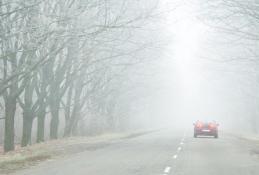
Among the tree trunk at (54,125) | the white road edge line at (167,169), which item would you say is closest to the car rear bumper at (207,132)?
the tree trunk at (54,125)

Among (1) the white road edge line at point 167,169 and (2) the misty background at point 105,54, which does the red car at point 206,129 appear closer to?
(2) the misty background at point 105,54

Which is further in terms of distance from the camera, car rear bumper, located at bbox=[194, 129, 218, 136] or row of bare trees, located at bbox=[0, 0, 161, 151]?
car rear bumper, located at bbox=[194, 129, 218, 136]

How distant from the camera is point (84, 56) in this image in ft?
110

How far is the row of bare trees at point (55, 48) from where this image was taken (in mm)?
21188

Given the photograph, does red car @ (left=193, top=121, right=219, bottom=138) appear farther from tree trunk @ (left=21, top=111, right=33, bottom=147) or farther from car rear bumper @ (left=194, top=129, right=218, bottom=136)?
tree trunk @ (left=21, top=111, right=33, bottom=147)

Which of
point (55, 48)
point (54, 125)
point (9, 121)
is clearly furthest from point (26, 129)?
point (55, 48)

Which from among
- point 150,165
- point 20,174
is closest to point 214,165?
point 150,165

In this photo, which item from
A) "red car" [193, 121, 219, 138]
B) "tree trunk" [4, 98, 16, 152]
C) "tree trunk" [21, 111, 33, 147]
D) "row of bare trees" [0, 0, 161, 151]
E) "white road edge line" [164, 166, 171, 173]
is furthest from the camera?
"red car" [193, 121, 219, 138]

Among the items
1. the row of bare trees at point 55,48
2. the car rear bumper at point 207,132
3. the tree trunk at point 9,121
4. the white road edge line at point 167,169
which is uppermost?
the row of bare trees at point 55,48

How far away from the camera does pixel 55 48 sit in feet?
77.7

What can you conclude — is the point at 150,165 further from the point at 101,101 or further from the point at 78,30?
the point at 101,101

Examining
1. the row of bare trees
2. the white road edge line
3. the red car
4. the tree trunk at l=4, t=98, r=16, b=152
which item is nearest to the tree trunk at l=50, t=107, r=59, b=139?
the row of bare trees

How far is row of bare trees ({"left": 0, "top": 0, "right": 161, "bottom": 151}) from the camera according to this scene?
69.5ft

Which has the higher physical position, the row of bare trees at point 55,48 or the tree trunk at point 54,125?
the row of bare trees at point 55,48
